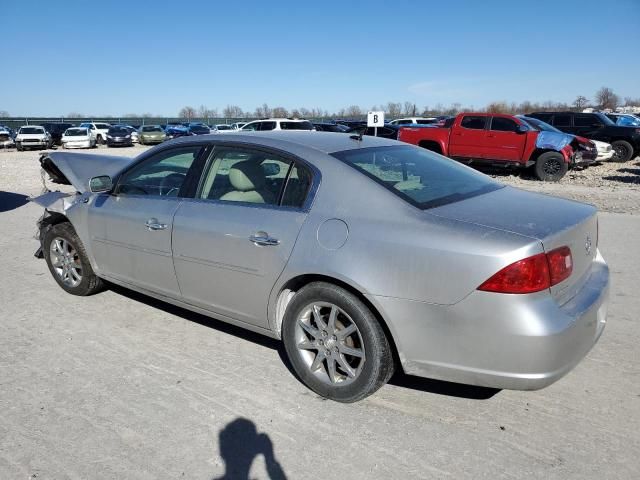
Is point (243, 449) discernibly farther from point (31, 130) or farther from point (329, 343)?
point (31, 130)

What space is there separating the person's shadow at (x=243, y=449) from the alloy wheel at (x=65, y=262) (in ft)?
8.97

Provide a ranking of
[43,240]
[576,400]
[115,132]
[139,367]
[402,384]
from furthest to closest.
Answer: [115,132] → [43,240] → [139,367] → [402,384] → [576,400]

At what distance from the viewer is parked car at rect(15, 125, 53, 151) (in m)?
31.2

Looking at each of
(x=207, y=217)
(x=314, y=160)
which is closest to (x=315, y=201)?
(x=314, y=160)

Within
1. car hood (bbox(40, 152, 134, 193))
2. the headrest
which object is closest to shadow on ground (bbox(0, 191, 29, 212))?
car hood (bbox(40, 152, 134, 193))

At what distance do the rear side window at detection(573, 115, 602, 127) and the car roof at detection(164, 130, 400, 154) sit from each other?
17.8 metres

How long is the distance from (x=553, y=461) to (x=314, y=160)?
2.11 m

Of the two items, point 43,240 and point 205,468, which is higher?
point 43,240

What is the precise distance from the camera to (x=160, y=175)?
4168mm

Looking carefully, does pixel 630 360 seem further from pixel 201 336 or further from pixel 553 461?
pixel 201 336

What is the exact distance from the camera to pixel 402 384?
3.30 metres

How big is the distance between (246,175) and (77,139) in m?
32.1

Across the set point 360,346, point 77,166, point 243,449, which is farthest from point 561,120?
point 243,449

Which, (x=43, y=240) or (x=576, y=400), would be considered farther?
(x=43, y=240)
